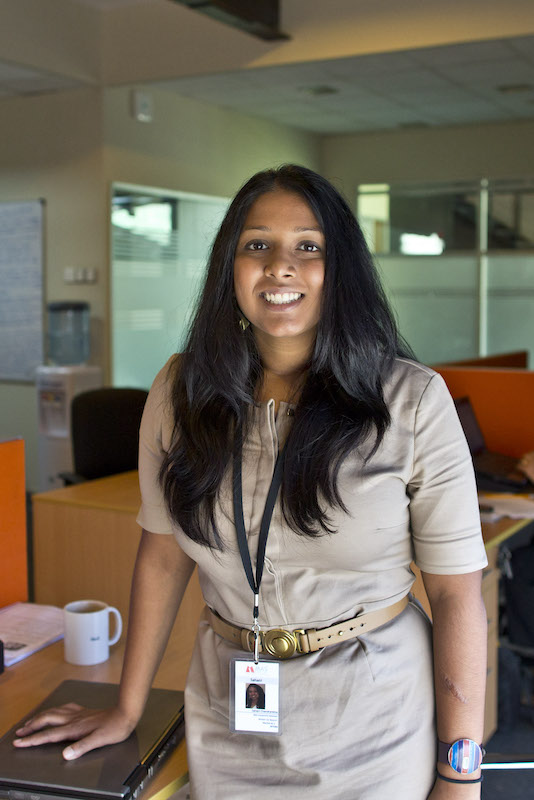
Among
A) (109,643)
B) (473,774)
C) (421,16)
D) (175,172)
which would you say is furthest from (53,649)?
(175,172)

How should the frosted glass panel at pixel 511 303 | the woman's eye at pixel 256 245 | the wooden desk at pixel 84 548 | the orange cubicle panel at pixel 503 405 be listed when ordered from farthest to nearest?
the frosted glass panel at pixel 511 303, the orange cubicle panel at pixel 503 405, the wooden desk at pixel 84 548, the woman's eye at pixel 256 245

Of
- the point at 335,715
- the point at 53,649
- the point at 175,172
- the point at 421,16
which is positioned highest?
the point at 421,16

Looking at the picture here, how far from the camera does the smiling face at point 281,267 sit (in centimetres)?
122

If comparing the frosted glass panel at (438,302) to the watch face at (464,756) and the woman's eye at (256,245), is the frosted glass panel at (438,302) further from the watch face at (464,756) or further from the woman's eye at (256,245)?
the watch face at (464,756)

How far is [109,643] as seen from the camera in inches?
71.9

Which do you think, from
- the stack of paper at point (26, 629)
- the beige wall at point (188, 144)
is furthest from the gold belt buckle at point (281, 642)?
the beige wall at point (188, 144)

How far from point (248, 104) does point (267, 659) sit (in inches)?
262

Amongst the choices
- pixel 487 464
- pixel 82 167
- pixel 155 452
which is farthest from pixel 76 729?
pixel 82 167

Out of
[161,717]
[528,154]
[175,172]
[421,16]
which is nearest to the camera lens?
[161,717]

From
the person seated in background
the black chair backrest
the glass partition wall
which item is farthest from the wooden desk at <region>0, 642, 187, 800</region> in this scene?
the glass partition wall

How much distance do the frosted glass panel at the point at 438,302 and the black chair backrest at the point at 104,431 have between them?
195 inches

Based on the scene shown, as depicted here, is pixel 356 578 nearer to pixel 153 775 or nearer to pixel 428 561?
pixel 428 561

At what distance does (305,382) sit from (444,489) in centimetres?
25

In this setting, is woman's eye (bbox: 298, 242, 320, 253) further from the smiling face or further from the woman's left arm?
the woman's left arm
